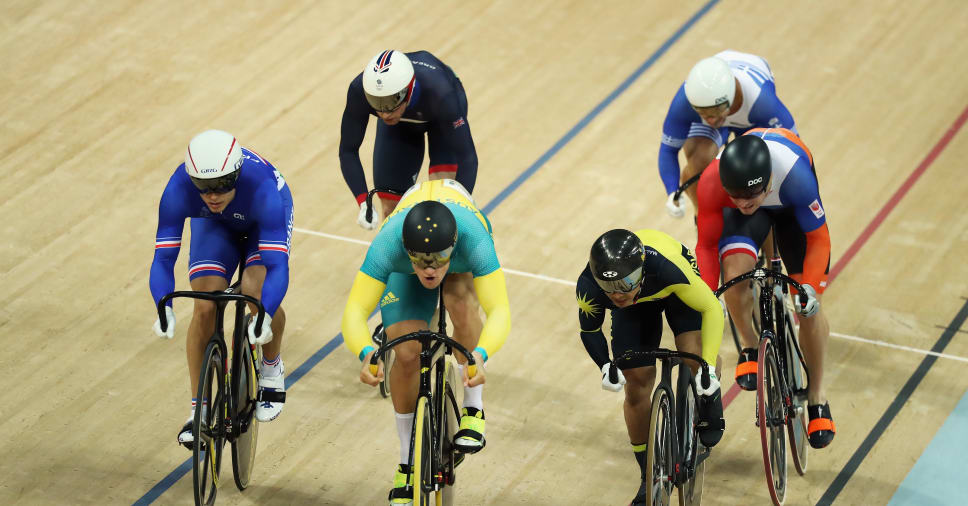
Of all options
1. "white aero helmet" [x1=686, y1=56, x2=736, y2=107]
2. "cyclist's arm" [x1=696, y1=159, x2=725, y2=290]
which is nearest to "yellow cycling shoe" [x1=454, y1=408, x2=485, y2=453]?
"cyclist's arm" [x1=696, y1=159, x2=725, y2=290]

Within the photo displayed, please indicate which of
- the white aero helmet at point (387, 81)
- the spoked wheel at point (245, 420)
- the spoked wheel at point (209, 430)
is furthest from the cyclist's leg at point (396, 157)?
the spoked wheel at point (209, 430)

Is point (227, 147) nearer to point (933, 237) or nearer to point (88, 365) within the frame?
point (88, 365)

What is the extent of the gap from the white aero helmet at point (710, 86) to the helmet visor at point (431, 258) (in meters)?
1.67

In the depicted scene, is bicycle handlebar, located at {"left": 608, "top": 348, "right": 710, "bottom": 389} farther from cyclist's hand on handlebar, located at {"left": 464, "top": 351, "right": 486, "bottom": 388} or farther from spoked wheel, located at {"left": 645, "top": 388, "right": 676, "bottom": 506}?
cyclist's hand on handlebar, located at {"left": 464, "top": 351, "right": 486, "bottom": 388}

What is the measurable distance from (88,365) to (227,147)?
1.72 meters

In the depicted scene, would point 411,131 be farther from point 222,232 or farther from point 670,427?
point 670,427

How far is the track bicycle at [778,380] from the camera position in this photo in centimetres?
443

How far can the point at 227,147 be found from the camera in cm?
432

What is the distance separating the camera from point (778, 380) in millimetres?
4641

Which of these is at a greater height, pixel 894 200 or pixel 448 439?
pixel 448 439

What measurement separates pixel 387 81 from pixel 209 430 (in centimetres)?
151

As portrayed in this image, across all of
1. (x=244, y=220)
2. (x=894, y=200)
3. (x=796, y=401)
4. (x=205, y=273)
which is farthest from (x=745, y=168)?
(x=894, y=200)

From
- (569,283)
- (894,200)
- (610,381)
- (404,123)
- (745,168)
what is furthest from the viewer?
(894,200)

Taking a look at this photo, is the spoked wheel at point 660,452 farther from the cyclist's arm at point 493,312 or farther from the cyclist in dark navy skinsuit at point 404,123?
the cyclist in dark navy skinsuit at point 404,123
